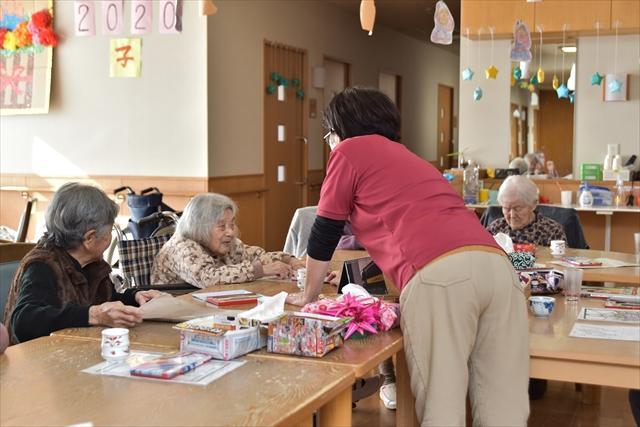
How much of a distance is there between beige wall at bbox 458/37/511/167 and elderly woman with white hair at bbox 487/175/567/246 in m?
3.16

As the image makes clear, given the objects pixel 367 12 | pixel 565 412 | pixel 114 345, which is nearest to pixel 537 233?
pixel 565 412

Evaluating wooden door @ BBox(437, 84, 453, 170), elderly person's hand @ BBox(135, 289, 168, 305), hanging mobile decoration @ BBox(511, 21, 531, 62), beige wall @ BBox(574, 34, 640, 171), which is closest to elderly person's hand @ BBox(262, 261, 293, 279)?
elderly person's hand @ BBox(135, 289, 168, 305)

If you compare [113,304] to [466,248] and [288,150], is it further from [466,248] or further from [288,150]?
[288,150]

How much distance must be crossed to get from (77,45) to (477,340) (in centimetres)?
604

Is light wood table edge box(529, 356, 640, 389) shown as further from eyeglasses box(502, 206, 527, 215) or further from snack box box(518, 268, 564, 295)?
eyeglasses box(502, 206, 527, 215)

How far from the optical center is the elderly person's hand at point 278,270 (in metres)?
3.48

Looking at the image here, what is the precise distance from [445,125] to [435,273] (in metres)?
11.8

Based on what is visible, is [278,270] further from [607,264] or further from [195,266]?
[607,264]

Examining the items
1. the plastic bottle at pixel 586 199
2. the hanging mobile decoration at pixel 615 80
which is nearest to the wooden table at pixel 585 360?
the plastic bottle at pixel 586 199

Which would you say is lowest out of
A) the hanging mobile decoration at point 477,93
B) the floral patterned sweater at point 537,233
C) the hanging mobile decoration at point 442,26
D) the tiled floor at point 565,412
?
the tiled floor at point 565,412

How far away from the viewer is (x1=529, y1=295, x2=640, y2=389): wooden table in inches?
89.7

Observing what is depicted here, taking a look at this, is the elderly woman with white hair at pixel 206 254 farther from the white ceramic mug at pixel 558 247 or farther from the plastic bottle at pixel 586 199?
the plastic bottle at pixel 586 199

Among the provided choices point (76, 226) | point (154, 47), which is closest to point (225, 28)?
point (154, 47)

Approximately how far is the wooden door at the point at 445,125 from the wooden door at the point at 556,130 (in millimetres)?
5541
